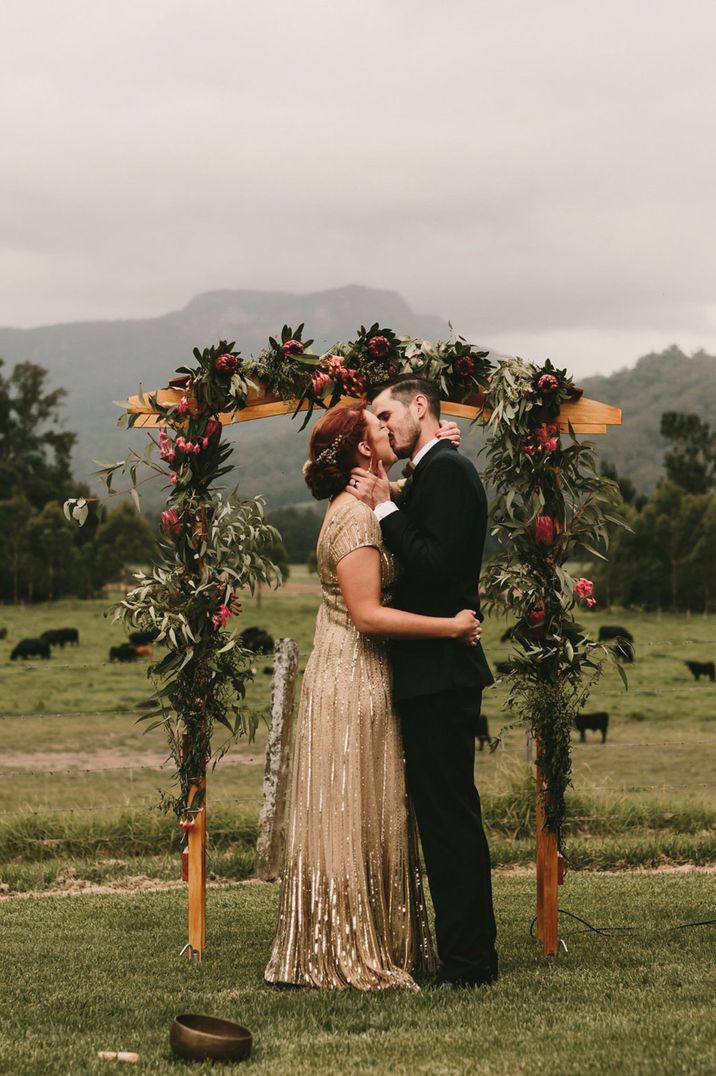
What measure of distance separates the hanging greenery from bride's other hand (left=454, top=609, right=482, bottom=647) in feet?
3.28

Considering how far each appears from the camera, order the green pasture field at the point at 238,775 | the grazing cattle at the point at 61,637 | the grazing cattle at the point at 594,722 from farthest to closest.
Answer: the grazing cattle at the point at 61,637
the grazing cattle at the point at 594,722
the green pasture field at the point at 238,775

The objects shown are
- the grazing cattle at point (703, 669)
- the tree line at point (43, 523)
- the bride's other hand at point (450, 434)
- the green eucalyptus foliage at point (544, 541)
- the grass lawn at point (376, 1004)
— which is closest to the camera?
the grass lawn at point (376, 1004)

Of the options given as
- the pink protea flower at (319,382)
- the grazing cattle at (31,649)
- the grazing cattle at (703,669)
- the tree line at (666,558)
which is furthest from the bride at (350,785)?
the tree line at (666,558)

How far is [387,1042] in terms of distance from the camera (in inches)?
188

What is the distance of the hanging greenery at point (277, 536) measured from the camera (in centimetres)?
658

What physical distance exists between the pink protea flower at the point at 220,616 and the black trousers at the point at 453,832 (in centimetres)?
131

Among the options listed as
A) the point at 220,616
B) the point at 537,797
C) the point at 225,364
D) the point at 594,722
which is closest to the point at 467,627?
the point at 537,797

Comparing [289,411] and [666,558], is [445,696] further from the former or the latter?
[666,558]

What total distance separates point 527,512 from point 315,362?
137cm

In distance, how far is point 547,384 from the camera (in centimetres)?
664

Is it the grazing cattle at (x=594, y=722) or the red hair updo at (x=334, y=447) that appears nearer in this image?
the red hair updo at (x=334, y=447)

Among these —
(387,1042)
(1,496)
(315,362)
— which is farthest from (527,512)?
(1,496)

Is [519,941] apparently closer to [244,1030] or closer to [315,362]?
[244,1030]

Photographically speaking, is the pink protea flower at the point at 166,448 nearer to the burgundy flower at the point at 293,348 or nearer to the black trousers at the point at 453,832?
the burgundy flower at the point at 293,348
